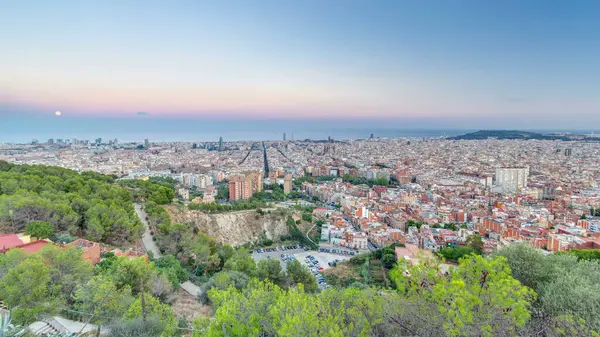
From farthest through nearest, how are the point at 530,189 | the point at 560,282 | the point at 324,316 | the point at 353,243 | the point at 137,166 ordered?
1. the point at 137,166
2. the point at 530,189
3. the point at 353,243
4. the point at 560,282
5. the point at 324,316

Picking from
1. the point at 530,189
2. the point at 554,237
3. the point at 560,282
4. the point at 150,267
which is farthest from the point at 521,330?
the point at 530,189

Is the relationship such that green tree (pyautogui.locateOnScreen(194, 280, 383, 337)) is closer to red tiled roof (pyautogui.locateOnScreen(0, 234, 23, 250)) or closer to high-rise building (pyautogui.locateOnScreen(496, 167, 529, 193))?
red tiled roof (pyautogui.locateOnScreen(0, 234, 23, 250))

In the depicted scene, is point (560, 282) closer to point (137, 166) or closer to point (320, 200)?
point (320, 200)

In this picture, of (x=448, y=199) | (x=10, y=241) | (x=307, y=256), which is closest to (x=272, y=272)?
(x=10, y=241)

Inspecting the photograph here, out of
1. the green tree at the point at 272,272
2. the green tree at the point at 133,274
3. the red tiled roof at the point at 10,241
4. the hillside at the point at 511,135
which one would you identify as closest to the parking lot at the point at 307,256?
the green tree at the point at 272,272

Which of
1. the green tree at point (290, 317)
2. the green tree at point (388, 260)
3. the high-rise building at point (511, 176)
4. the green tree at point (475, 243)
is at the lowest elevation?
the green tree at point (388, 260)

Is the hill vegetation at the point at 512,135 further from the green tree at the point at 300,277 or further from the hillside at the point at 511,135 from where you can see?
the green tree at the point at 300,277

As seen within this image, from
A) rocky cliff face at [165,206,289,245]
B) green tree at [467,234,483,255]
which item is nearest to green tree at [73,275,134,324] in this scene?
rocky cliff face at [165,206,289,245]
